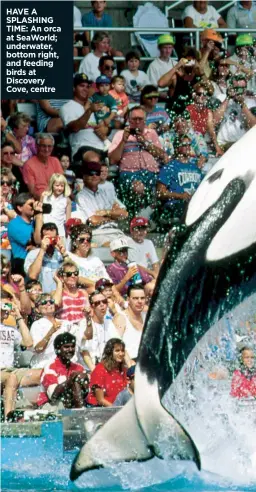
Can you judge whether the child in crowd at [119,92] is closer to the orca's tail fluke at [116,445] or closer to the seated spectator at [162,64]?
the seated spectator at [162,64]

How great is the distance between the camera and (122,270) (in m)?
14.1

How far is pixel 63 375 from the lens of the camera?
12.1 metres

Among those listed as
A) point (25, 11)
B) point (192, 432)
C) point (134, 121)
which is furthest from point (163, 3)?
point (192, 432)

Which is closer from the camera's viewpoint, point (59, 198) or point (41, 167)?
point (59, 198)

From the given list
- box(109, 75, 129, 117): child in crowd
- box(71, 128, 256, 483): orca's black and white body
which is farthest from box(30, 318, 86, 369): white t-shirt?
box(109, 75, 129, 117): child in crowd

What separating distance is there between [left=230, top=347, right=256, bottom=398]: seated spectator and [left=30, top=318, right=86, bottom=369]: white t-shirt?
61.8 inches

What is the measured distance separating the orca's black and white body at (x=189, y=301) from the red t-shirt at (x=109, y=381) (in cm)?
216

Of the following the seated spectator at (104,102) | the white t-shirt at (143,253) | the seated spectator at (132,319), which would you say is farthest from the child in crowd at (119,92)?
the seated spectator at (132,319)

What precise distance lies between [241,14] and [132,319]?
6.30 meters

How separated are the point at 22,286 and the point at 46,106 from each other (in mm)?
3141

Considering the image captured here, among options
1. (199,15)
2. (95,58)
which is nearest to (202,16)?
(199,15)

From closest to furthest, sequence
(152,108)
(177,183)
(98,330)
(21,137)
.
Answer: (98,330)
(177,183)
(21,137)
(152,108)

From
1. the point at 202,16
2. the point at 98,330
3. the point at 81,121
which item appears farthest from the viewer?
the point at 202,16

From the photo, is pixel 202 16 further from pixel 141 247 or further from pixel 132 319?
pixel 132 319
